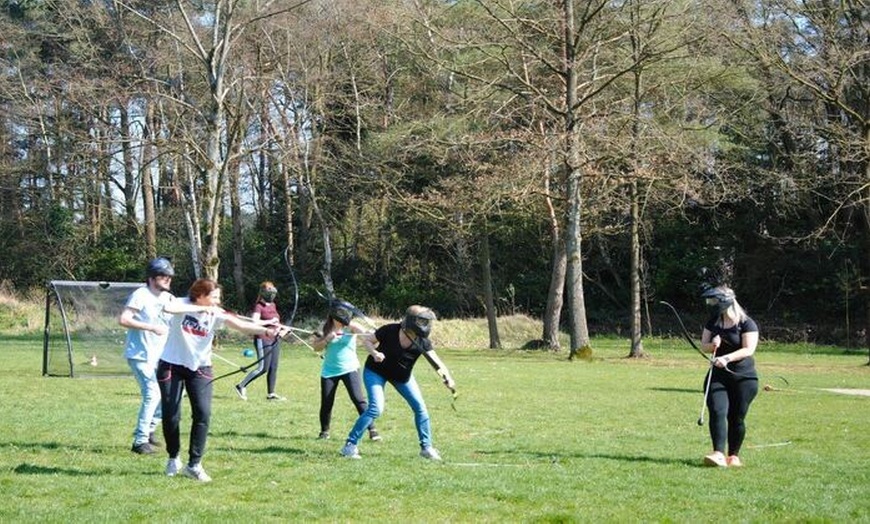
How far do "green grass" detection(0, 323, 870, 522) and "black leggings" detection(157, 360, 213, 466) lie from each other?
41 centimetres

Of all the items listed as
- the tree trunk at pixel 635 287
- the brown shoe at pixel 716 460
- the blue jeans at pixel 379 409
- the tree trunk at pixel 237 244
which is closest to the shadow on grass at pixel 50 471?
the blue jeans at pixel 379 409

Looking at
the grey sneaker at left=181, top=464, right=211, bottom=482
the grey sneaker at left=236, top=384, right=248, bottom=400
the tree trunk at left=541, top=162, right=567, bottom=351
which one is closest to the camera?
the grey sneaker at left=181, top=464, right=211, bottom=482

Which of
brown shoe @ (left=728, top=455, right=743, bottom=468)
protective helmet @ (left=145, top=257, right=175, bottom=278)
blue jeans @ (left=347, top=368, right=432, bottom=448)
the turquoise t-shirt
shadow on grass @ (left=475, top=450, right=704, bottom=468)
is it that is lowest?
A: shadow on grass @ (left=475, top=450, right=704, bottom=468)

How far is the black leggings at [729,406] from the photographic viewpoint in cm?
1067

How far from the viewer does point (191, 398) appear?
9.42 m

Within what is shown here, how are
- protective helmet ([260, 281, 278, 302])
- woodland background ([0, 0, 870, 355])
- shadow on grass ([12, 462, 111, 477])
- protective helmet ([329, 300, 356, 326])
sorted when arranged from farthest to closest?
woodland background ([0, 0, 870, 355])
protective helmet ([260, 281, 278, 302])
protective helmet ([329, 300, 356, 326])
shadow on grass ([12, 462, 111, 477])

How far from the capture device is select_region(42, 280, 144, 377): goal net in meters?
21.4

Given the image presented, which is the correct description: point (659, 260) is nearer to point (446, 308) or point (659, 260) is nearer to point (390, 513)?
point (446, 308)

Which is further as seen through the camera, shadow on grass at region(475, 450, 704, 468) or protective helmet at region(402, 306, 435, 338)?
shadow on grass at region(475, 450, 704, 468)

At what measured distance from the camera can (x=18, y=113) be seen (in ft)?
168

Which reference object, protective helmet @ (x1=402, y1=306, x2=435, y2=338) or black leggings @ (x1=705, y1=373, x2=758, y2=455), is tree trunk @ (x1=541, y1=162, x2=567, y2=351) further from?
protective helmet @ (x1=402, y1=306, x2=435, y2=338)

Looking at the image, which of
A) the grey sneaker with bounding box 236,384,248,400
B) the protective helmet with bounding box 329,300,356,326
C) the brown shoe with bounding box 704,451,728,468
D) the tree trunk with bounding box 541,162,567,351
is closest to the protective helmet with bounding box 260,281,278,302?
the grey sneaker with bounding box 236,384,248,400

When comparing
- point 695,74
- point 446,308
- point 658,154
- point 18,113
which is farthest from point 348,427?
point 18,113

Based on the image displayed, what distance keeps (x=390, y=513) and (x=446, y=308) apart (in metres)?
43.7
